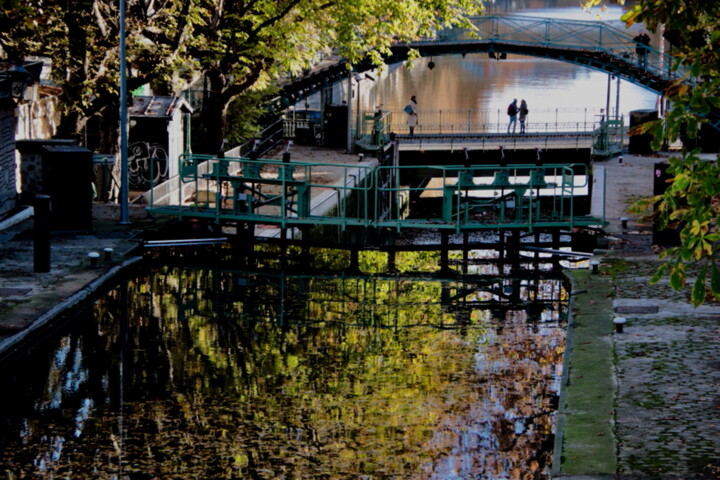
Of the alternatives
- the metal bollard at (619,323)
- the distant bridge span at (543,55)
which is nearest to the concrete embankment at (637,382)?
the metal bollard at (619,323)

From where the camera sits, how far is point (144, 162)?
34.3 meters

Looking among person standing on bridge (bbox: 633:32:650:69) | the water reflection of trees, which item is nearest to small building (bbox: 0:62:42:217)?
the water reflection of trees

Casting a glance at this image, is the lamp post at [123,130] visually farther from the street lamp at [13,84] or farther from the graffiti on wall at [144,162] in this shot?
the graffiti on wall at [144,162]

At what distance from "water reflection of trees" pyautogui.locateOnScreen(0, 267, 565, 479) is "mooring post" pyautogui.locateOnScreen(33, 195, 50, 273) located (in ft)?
4.78

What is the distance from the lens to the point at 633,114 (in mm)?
41656

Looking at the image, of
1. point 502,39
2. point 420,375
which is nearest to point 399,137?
point 502,39

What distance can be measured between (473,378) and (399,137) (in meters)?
29.2

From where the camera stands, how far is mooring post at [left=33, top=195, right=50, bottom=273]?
843 inches

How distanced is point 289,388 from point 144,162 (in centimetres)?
1939

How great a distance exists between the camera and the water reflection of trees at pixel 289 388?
1332 centimetres

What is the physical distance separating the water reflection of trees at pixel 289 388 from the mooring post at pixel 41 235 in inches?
57.4

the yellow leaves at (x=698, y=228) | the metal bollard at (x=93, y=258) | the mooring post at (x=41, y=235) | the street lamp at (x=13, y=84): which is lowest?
the metal bollard at (x=93, y=258)

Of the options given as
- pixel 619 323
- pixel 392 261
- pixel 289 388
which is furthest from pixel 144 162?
pixel 619 323

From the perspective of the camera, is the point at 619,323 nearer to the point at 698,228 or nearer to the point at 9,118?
the point at 698,228
